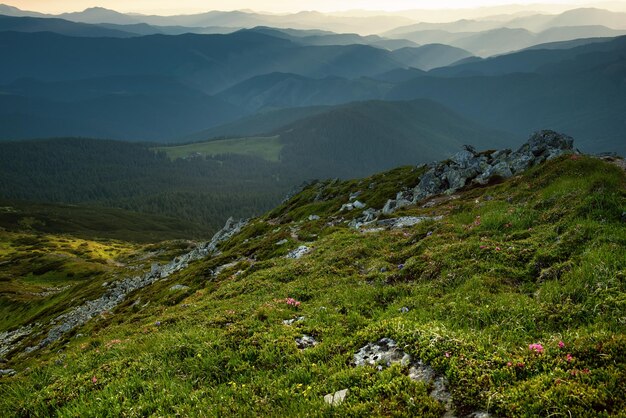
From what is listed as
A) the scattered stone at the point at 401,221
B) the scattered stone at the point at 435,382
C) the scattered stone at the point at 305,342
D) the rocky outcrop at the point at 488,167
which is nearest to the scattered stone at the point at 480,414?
the scattered stone at the point at 435,382

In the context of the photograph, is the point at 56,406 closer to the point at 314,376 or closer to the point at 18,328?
the point at 314,376

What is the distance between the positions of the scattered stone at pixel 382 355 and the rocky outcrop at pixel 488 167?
38.6 meters

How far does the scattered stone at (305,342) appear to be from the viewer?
14.3m

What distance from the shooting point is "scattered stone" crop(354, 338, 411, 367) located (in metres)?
11.5

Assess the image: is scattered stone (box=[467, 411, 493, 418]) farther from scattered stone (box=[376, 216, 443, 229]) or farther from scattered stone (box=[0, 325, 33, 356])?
scattered stone (box=[0, 325, 33, 356])

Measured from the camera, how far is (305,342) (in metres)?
14.6

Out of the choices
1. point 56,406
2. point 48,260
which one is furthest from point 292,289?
point 48,260

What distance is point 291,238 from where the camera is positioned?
49.1 m

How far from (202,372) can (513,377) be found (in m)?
10.1

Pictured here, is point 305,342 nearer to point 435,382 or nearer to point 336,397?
point 336,397

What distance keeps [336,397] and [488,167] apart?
54182 millimetres

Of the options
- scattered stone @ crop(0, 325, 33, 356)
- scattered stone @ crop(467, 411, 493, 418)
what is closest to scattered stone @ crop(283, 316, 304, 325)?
scattered stone @ crop(467, 411, 493, 418)

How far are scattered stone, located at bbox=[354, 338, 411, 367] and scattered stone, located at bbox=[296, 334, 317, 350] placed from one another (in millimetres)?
2381

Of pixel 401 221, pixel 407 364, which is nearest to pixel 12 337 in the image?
pixel 401 221
